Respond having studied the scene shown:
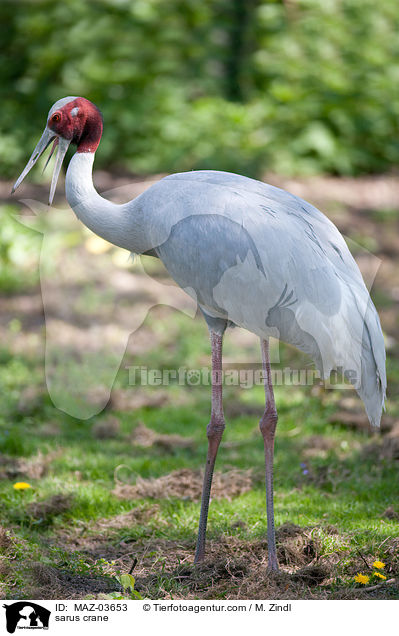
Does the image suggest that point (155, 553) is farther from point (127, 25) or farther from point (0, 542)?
point (127, 25)

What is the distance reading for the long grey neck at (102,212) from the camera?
3.86 meters

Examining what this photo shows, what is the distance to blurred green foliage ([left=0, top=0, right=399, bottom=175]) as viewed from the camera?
10.4 m

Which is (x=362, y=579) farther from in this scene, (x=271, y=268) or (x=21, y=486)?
(x=21, y=486)

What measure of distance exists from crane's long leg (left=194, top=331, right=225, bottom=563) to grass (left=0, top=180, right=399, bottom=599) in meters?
0.12

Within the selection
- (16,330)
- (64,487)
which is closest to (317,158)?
(16,330)

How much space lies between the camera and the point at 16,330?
7.05m

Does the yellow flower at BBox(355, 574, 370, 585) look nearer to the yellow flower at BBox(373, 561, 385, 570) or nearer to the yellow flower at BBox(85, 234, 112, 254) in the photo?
the yellow flower at BBox(373, 561, 385, 570)

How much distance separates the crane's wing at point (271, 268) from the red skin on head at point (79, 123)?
0.56 meters

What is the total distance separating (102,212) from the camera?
3896 millimetres

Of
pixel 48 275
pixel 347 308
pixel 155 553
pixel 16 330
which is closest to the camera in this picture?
pixel 347 308

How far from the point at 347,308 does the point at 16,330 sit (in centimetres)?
423
